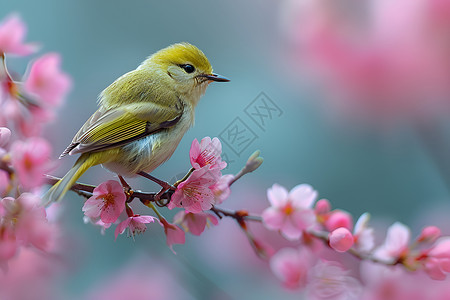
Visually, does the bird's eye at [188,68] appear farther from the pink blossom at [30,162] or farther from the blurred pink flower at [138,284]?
the blurred pink flower at [138,284]

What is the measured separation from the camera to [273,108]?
1.51 ft

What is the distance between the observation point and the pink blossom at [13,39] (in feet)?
1.43

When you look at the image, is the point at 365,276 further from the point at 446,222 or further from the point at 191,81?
the point at 446,222

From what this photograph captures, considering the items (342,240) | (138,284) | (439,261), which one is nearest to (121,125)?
(342,240)

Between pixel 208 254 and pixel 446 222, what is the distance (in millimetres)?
584

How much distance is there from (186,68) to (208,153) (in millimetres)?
188

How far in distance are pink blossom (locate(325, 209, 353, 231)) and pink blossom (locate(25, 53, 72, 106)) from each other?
31 cm

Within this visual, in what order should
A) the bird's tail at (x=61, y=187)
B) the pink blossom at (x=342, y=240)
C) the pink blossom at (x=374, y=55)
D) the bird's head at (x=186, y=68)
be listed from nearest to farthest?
the bird's tail at (x=61, y=187)
the pink blossom at (x=342, y=240)
the bird's head at (x=186, y=68)
the pink blossom at (x=374, y=55)

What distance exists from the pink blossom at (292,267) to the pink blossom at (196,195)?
19cm

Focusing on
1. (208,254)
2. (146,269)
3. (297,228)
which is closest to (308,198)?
(297,228)

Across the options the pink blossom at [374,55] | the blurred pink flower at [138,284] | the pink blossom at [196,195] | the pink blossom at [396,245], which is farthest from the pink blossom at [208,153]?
the pink blossom at [374,55]

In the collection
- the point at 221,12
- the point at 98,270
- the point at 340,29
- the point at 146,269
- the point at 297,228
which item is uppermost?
the point at 340,29

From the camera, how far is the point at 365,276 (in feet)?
2.20

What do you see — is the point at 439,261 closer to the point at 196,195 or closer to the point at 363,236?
the point at 363,236
